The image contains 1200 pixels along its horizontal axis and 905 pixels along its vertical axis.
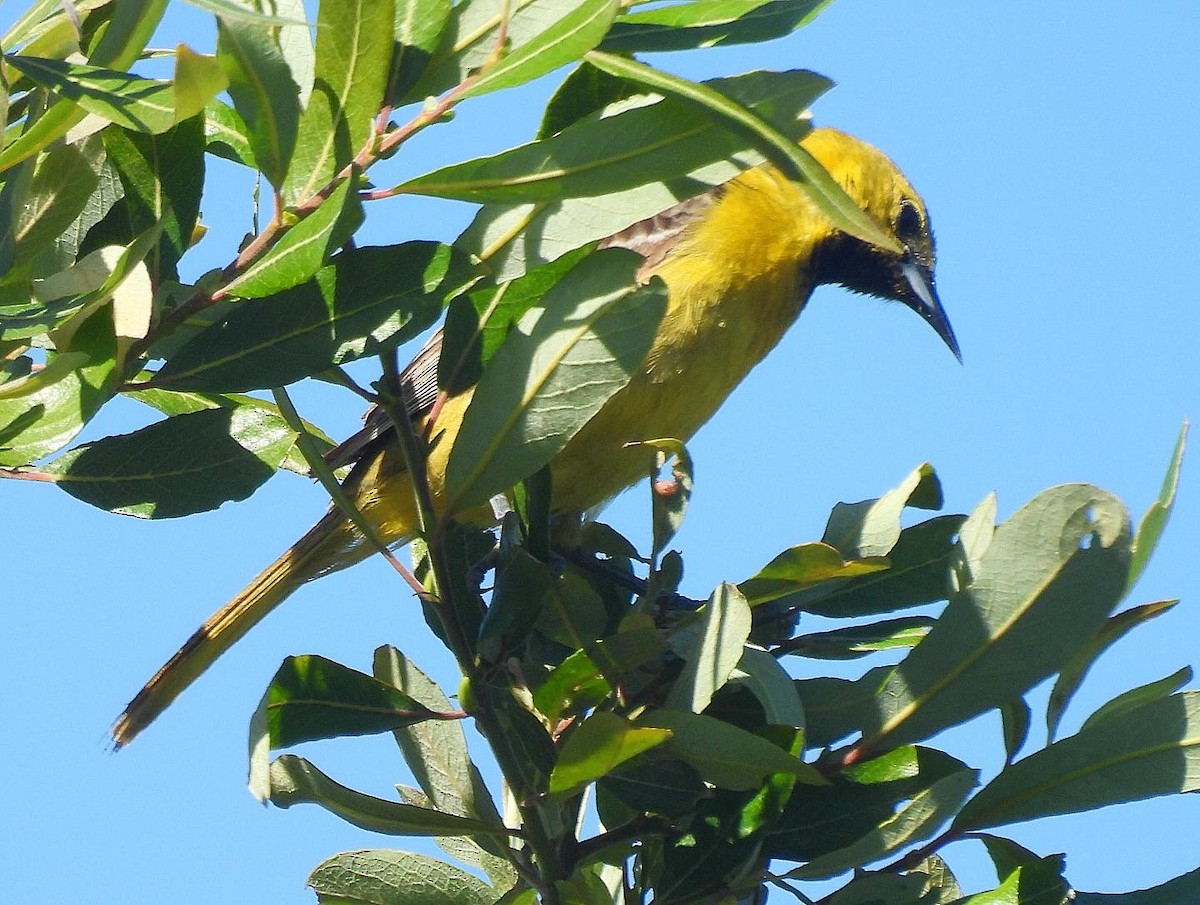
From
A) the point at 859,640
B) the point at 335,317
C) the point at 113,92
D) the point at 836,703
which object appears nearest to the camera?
the point at 113,92

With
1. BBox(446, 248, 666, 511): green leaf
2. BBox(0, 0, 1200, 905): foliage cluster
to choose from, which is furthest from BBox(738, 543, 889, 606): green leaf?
BBox(446, 248, 666, 511): green leaf

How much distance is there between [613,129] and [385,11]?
0.29 m

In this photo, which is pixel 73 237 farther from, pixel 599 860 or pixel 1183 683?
pixel 1183 683

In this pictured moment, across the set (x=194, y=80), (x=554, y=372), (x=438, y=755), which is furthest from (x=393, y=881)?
(x=194, y=80)

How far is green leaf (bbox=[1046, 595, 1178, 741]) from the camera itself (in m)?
1.97

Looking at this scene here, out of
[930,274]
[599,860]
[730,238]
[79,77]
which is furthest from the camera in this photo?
[930,274]

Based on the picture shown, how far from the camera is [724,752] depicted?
175 centimetres

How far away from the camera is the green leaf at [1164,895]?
1842 mm

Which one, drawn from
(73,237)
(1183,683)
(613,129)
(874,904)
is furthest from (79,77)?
(1183,683)

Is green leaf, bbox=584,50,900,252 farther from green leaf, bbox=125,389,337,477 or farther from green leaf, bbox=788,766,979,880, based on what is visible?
green leaf, bbox=125,389,337,477

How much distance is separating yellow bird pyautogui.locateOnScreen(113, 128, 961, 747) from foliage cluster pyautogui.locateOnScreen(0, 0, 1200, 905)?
1.00 m

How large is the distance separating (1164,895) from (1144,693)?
262 mm

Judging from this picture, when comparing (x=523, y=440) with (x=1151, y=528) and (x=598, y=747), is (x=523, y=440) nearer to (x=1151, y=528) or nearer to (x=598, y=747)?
(x=598, y=747)

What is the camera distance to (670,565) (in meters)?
2.26
